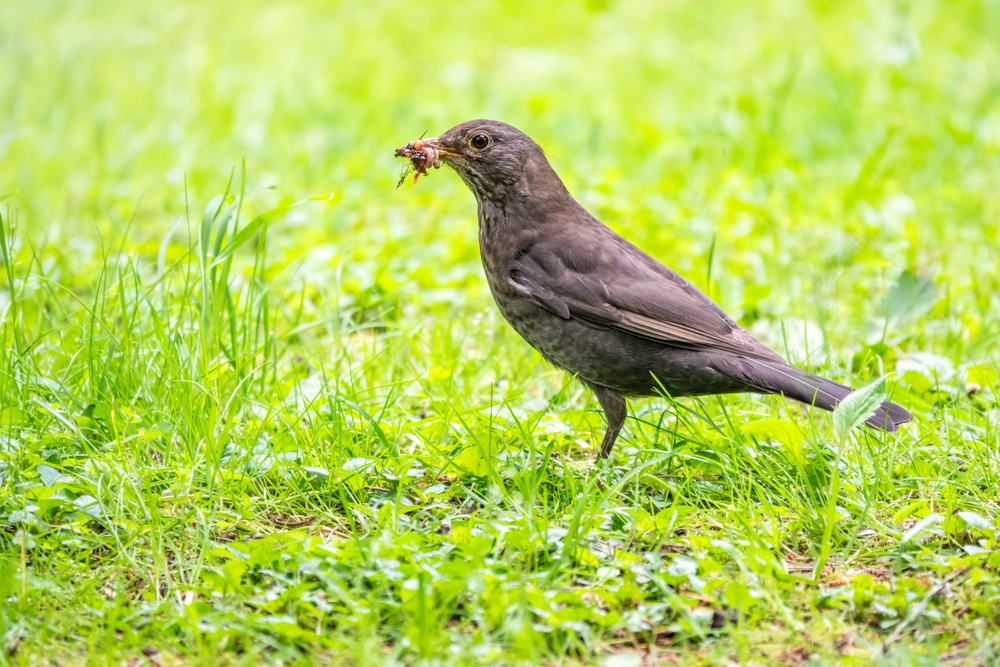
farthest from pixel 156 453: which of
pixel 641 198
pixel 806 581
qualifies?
pixel 641 198

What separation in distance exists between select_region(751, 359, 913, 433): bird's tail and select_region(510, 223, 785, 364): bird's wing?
143 mm

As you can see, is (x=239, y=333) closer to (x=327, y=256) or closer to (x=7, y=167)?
(x=327, y=256)

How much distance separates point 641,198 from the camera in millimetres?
6539

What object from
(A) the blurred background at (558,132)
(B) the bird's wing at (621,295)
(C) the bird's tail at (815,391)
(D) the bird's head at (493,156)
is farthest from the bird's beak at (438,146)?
(C) the bird's tail at (815,391)

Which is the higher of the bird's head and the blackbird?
the bird's head

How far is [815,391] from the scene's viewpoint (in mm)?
3471

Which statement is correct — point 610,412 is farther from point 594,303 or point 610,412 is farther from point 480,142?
point 480,142

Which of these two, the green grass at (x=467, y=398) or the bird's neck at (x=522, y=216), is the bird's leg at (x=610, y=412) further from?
the bird's neck at (x=522, y=216)

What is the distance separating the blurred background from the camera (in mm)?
5527

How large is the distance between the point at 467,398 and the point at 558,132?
416 cm

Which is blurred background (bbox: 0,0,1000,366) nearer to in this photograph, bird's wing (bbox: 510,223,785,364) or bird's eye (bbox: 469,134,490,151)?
bird's wing (bbox: 510,223,785,364)

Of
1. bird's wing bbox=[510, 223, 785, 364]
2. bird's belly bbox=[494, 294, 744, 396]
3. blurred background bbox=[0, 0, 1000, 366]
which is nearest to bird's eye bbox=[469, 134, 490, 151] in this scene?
bird's wing bbox=[510, 223, 785, 364]

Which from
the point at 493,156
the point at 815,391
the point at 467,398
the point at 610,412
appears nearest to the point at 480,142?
the point at 493,156

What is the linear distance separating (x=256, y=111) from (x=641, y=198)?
10.7 ft
